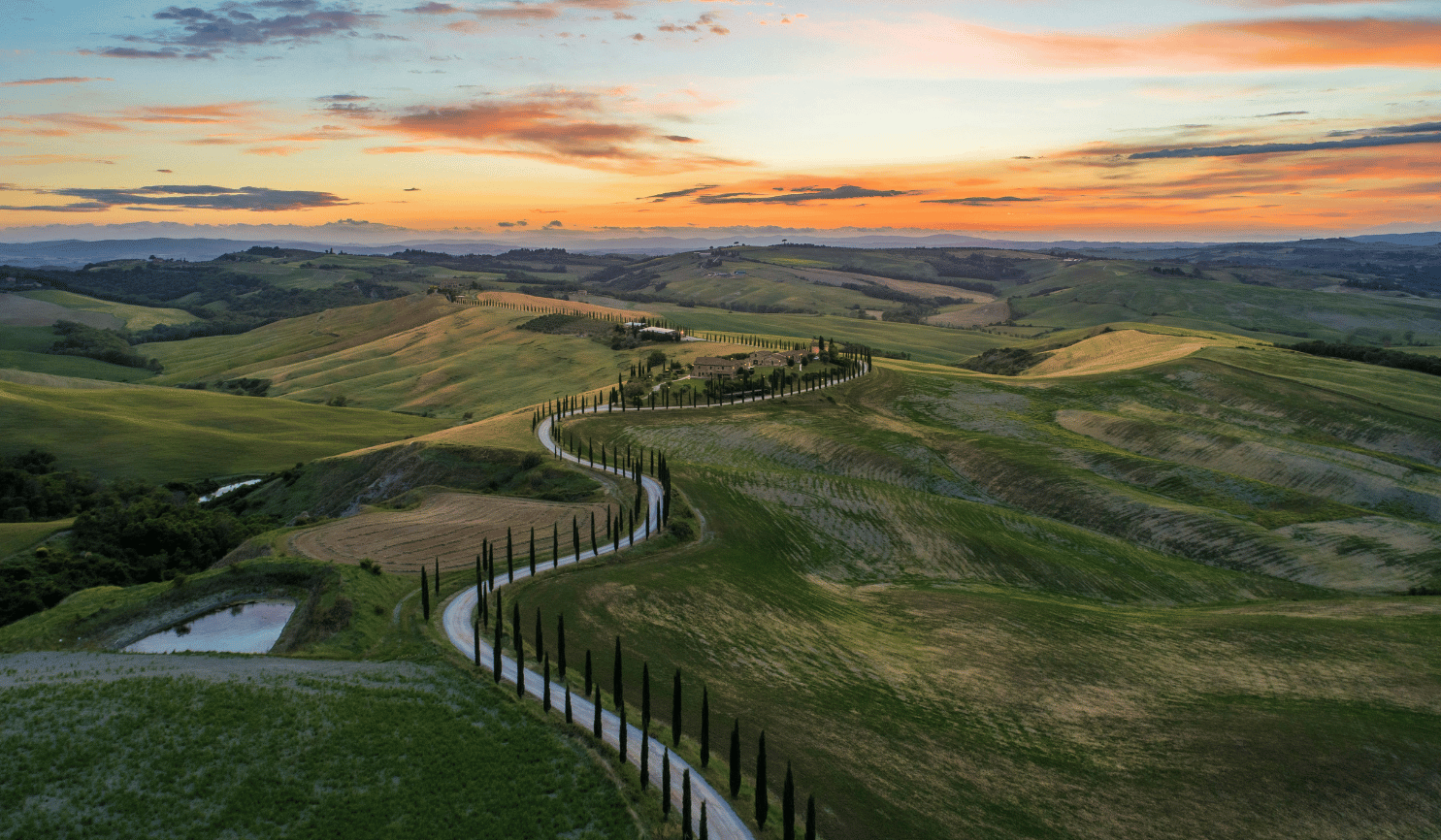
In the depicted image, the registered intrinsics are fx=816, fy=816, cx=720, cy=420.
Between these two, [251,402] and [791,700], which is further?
[251,402]

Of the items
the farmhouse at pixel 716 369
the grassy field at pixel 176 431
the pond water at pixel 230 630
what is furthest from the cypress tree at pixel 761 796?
the grassy field at pixel 176 431

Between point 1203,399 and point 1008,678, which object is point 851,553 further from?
point 1203,399

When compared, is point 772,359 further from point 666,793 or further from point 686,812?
point 686,812

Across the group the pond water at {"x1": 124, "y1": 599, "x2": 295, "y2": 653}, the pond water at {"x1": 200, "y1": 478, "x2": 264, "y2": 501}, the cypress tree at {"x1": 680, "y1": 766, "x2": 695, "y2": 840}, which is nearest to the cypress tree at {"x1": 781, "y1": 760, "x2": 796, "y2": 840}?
the cypress tree at {"x1": 680, "y1": 766, "x2": 695, "y2": 840}

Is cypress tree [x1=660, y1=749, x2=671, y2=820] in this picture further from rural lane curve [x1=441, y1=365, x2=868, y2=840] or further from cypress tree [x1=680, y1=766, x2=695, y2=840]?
cypress tree [x1=680, y1=766, x2=695, y2=840]

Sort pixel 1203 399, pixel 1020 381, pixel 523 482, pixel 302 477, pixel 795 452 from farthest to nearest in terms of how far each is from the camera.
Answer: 1. pixel 1020 381
2. pixel 1203 399
3. pixel 302 477
4. pixel 795 452
5. pixel 523 482

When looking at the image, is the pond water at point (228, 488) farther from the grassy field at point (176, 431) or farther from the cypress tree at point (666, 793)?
the cypress tree at point (666, 793)

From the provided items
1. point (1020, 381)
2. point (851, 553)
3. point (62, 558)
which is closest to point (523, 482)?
point (851, 553)
